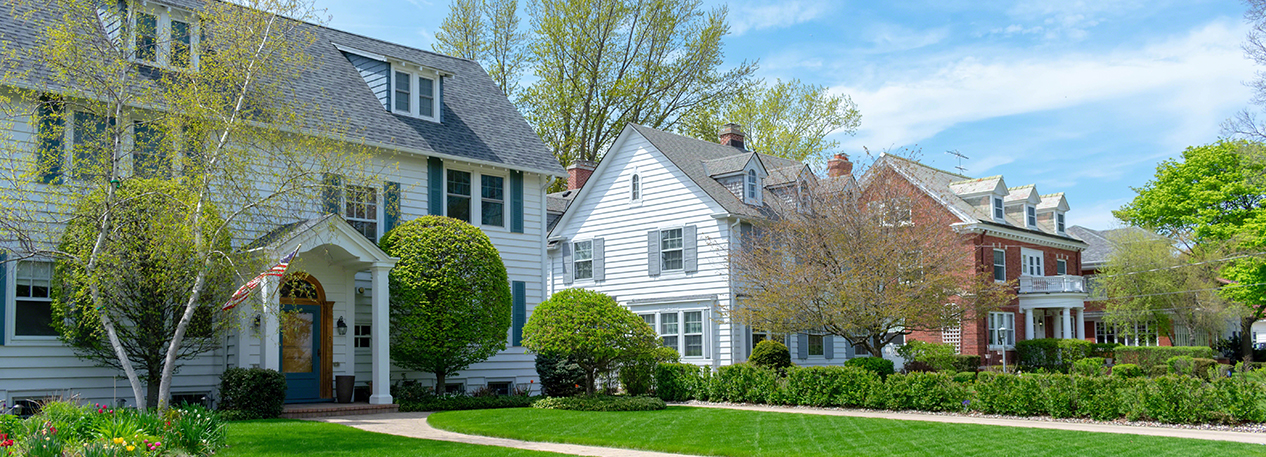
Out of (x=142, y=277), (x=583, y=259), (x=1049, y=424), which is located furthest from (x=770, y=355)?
(x=142, y=277)

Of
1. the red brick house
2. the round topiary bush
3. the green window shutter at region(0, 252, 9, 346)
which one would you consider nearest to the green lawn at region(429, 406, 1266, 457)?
the green window shutter at region(0, 252, 9, 346)

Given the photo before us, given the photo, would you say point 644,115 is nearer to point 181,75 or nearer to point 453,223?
point 453,223

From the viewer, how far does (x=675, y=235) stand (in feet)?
86.3

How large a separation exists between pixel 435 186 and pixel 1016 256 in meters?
24.4

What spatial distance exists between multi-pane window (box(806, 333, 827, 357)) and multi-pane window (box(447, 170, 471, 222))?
39.1 ft

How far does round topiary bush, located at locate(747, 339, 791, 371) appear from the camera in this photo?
22266mm

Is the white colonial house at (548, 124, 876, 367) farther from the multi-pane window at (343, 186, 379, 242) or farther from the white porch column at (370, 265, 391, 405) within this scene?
the white porch column at (370, 265, 391, 405)

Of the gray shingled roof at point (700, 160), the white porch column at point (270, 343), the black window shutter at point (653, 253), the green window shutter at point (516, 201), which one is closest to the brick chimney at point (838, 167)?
the gray shingled roof at point (700, 160)

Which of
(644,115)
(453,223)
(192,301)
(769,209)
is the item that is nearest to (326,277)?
(453,223)

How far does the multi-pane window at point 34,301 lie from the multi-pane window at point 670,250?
15.5 metres

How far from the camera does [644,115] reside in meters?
36.2

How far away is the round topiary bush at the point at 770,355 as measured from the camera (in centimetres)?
2227

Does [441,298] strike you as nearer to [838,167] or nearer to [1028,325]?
[838,167]

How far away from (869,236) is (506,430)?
31.8ft
